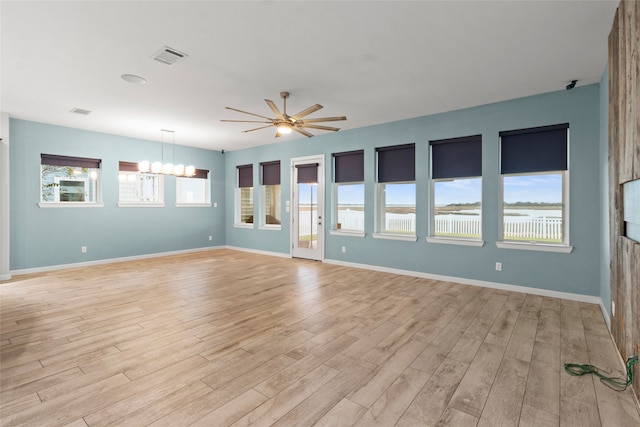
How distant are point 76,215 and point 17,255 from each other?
1114 millimetres

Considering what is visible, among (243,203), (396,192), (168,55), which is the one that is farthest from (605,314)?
(243,203)

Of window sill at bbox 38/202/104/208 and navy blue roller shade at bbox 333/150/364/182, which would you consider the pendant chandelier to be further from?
navy blue roller shade at bbox 333/150/364/182

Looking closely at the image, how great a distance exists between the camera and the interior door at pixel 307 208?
22.2 feet

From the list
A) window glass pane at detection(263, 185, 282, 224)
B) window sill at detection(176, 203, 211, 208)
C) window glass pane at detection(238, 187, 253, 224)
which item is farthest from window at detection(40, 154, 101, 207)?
window glass pane at detection(263, 185, 282, 224)

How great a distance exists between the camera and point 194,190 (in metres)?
8.31

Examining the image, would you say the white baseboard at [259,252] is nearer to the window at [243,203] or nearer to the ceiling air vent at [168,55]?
the window at [243,203]

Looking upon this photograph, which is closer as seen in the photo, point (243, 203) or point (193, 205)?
point (193, 205)

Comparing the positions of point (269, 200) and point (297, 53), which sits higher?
point (297, 53)

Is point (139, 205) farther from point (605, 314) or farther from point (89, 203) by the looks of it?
point (605, 314)

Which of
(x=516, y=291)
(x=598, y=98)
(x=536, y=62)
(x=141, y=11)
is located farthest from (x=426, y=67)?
(x=516, y=291)

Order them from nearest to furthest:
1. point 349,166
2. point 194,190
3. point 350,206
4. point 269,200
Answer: point 349,166
point 350,206
point 269,200
point 194,190

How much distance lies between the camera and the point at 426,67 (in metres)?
3.51

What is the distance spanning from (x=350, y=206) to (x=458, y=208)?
2146mm

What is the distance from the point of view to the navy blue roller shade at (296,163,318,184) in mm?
6875
